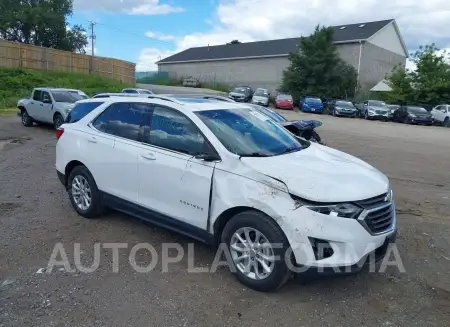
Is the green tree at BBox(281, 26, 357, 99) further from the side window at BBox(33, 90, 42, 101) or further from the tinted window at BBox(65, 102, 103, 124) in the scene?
the tinted window at BBox(65, 102, 103, 124)

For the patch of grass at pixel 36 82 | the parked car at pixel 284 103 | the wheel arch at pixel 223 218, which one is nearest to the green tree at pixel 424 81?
the parked car at pixel 284 103

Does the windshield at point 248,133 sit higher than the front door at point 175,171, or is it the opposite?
the windshield at point 248,133

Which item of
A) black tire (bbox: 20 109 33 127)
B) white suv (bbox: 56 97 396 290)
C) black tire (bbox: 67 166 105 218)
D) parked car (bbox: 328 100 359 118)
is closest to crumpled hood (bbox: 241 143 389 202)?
white suv (bbox: 56 97 396 290)

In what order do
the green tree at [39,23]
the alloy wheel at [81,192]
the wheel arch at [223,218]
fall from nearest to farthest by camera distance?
the wheel arch at [223,218], the alloy wheel at [81,192], the green tree at [39,23]

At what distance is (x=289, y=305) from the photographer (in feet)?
10.9

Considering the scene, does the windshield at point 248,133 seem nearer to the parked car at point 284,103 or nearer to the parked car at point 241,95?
the parked car at point 284,103

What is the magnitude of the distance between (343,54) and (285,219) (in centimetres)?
4472

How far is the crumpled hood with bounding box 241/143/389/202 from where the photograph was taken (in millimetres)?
3225

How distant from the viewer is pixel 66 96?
14250 millimetres

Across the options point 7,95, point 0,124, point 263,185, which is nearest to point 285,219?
point 263,185

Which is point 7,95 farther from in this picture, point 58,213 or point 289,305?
point 289,305

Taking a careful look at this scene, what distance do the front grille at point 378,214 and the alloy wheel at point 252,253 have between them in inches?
33.0

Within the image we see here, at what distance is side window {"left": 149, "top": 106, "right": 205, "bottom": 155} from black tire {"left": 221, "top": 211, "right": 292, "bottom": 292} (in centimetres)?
81

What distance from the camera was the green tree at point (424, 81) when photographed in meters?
34.7
